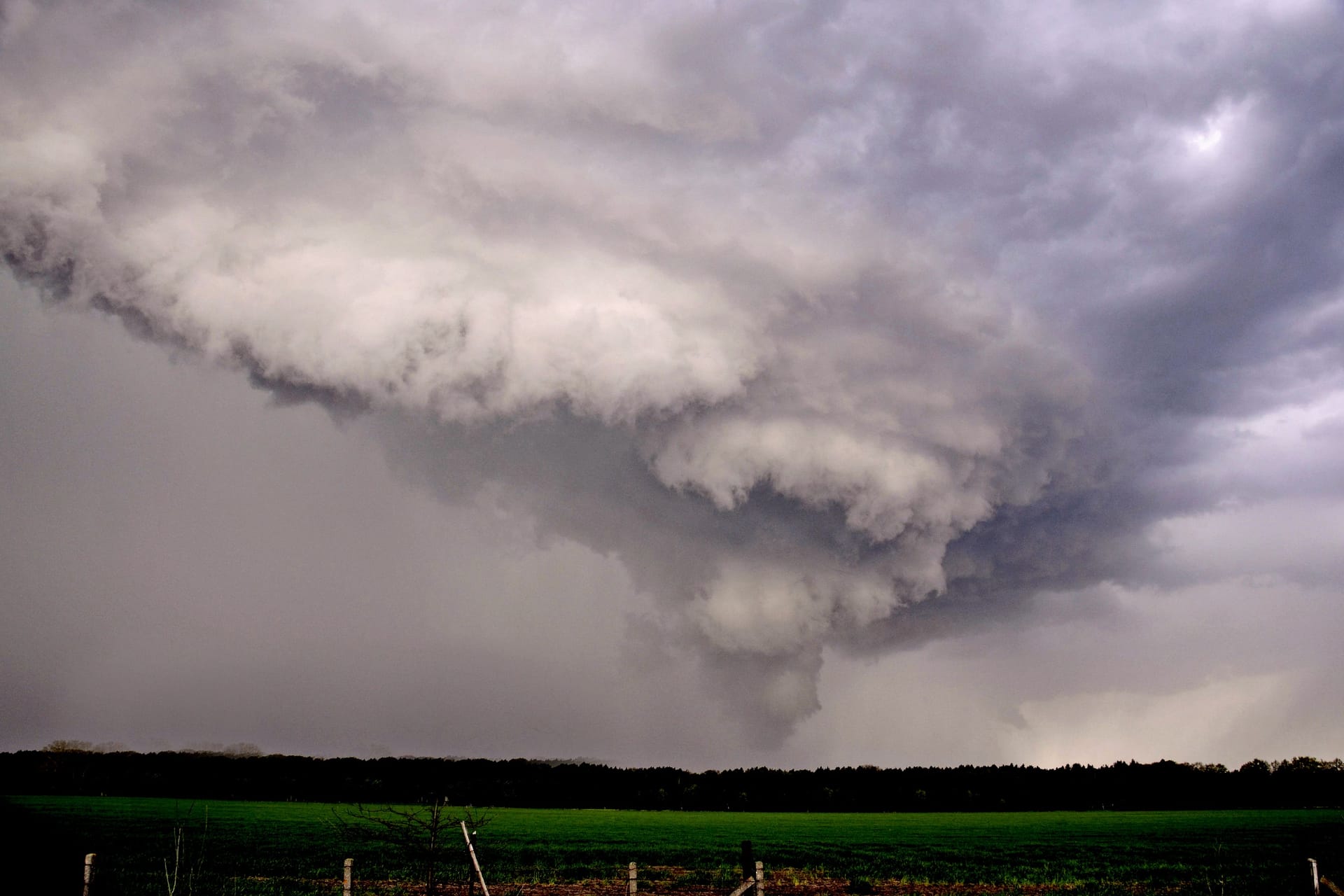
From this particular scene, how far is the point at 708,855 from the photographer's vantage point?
53000mm

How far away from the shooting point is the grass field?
3441 cm

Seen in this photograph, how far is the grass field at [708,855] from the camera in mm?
34406

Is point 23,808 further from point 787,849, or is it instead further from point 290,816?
point 290,816

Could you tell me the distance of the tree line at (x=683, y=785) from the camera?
143m

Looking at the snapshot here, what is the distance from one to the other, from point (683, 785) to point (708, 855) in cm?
13137

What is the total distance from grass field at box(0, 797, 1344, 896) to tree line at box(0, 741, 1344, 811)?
61718mm

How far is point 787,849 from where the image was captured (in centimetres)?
5775

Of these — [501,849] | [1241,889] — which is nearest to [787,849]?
[501,849]

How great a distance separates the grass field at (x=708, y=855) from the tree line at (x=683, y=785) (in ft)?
202

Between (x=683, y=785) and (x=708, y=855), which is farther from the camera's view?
(x=683, y=785)

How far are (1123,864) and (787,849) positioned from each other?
19056 mm

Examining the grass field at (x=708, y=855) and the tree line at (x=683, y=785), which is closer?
the grass field at (x=708, y=855)

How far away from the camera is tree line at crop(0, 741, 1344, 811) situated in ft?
470

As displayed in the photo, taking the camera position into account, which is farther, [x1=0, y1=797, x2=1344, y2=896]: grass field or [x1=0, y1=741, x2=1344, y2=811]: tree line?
[x1=0, y1=741, x2=1344, y2=811]: tree line
